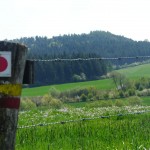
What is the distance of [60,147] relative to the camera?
5.71 meters

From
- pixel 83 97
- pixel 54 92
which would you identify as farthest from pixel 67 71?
pixel 83 97

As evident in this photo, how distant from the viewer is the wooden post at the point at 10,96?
3.23 metres

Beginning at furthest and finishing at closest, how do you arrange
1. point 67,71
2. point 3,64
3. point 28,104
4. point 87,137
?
point 28,104 < point 87,137 < point 67,71 < point 3,64

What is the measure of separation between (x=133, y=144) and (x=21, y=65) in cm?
265

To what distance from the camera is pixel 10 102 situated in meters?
3.26

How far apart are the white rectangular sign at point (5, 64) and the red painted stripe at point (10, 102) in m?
0.18

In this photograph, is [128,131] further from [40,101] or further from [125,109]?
[125,109]

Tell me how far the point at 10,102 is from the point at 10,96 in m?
0.05

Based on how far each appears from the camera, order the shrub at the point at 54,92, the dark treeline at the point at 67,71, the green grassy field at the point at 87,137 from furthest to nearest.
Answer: the shrub at the point at 54,92 → the dark treeline at the point at 67,71 → the green grassy field at the point at 87,137

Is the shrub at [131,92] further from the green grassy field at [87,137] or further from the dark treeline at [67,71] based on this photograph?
the dark treeline at [67,71]

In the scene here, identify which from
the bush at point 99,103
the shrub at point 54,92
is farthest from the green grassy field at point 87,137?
the bush at point 99,103

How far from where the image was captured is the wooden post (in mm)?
3227

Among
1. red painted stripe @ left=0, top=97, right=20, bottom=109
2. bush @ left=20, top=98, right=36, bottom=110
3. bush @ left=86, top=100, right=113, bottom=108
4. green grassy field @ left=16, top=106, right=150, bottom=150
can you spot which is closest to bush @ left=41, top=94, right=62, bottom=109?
bush @ left=20, top=98, right=36, bottom=110

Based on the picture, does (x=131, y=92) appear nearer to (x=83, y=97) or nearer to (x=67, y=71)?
(x=83, y=97)
